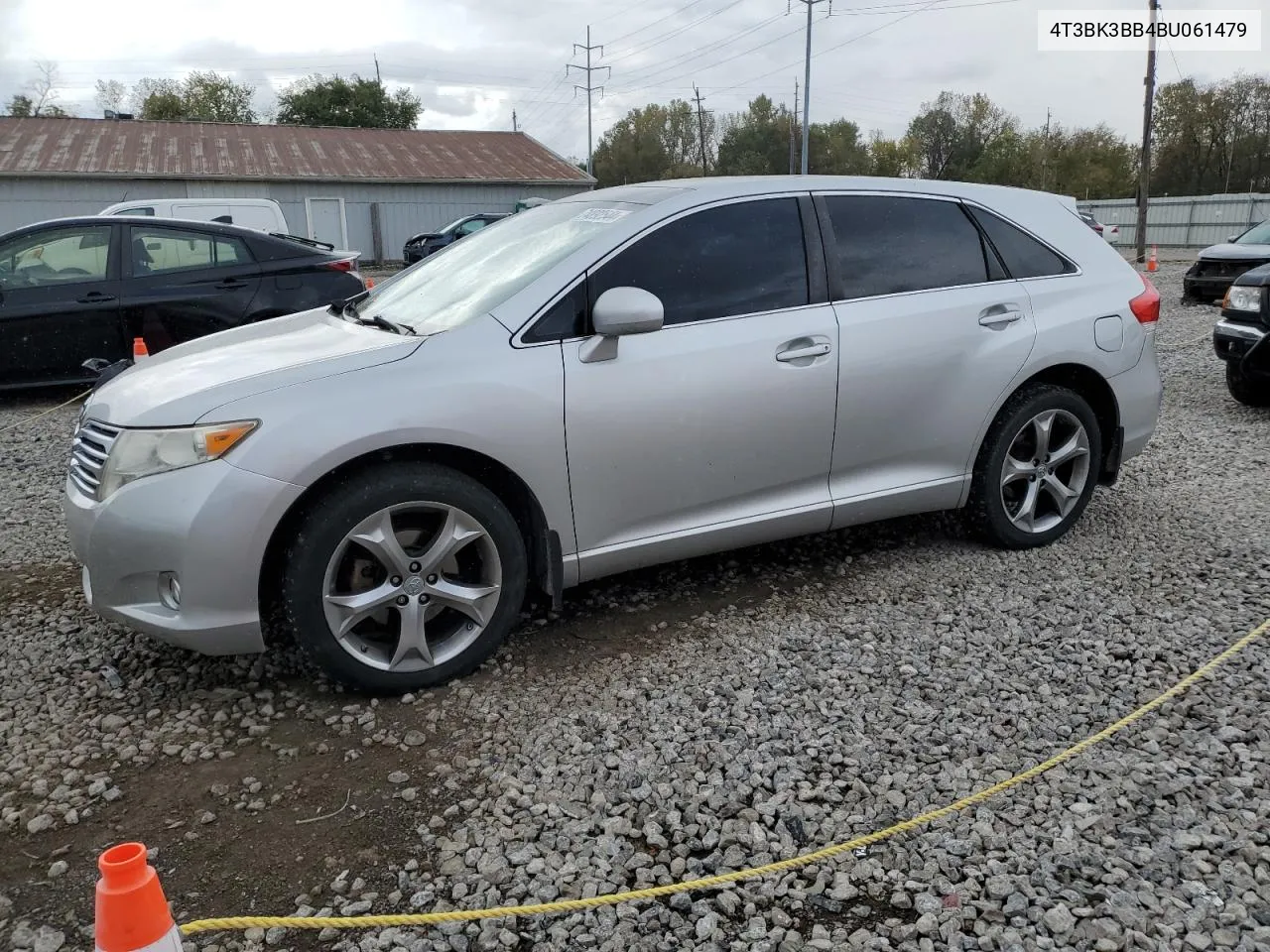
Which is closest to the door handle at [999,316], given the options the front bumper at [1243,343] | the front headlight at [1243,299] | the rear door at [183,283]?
the front bumper at [1243,343]

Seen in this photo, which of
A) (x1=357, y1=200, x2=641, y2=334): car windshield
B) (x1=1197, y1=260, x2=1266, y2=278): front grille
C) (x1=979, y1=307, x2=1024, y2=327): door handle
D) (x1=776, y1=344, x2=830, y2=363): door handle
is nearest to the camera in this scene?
(x1=357, y1=200, x2=641, y2=334): car windshield

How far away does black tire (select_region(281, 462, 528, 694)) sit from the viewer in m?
3.06

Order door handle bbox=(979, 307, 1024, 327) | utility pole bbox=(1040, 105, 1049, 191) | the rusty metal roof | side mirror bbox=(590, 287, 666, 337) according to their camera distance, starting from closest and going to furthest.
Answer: side mirror bbox=(590, 287, 666, 337), door handle bbox=(979, 307, 1024, 327), the rusty metal roof, utility pole bbox=(1040, 105, 1049, 191)

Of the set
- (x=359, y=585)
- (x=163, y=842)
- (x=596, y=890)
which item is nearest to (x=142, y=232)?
(x=359, y=585)

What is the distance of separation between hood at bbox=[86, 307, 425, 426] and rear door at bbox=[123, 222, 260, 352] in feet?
15.0

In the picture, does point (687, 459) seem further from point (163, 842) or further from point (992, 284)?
point (163, 842)

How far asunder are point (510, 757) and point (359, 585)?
78 centimetres

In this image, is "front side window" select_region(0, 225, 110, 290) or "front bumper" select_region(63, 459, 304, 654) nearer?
"front bumper" select_region(63, 459, 304, 654)

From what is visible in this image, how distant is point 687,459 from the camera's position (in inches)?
142

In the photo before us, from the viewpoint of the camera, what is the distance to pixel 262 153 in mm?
32750

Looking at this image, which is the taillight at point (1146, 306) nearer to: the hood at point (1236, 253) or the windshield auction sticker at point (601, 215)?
the windshield auction sticker at point (601, 215)

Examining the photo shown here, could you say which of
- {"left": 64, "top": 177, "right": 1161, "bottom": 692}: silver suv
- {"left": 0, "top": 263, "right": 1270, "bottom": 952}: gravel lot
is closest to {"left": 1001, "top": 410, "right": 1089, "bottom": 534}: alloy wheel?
{"left": 64, "top": 177, "right": 1161, "bottom": 692}: silver suv

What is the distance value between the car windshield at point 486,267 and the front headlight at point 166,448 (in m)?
0.82

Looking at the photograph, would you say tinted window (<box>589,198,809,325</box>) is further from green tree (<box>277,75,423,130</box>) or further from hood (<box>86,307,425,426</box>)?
green tree (<box>277,75,423,130</box>)
